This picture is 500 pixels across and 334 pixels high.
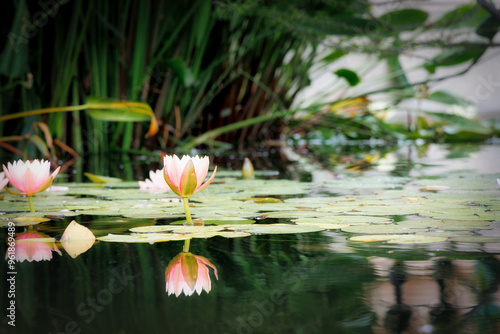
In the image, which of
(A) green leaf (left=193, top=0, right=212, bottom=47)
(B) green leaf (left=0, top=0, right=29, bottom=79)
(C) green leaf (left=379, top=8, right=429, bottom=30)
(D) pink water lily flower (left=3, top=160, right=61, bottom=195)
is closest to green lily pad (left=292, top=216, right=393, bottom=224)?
(D) pink water lily flower (left=3, top=160, right=61, bottom=195)

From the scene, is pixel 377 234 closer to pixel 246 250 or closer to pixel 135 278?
pixel 246 250

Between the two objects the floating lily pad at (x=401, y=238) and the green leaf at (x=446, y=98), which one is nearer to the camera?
the floating lily pad at (x=401, y=238)

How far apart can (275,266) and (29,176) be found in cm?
43

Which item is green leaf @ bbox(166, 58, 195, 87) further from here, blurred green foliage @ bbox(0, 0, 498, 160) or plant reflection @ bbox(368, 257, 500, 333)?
plant reflection @ bbox(368, 257, 500, 333)

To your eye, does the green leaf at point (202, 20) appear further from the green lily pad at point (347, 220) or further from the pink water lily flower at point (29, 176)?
the green lily pad at point (347, 220)

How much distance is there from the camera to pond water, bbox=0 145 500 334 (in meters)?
0.37

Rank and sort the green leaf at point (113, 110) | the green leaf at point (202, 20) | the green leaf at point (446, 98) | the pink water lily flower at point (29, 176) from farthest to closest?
the green leaf at point (446, 98) → the green leaf at point (202, 20) → the green leaf at point (113, 110) → the pink water lily flower at point (29, 176)

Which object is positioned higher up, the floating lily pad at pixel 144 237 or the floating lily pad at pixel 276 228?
the floating lily pad at pixel 276 228

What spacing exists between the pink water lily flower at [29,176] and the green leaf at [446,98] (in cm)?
231

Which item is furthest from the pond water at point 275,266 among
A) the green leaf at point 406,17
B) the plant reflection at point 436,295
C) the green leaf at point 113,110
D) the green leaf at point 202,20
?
the green leaf at point 406,17

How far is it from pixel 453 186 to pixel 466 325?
81 cm

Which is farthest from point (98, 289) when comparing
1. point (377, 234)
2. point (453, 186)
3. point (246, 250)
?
point (453, 186)

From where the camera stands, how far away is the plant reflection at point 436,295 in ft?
1.16

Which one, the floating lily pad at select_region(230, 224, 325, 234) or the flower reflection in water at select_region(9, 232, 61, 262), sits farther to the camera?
the floating lily pad at select_region(230, 224, 325, 234)
